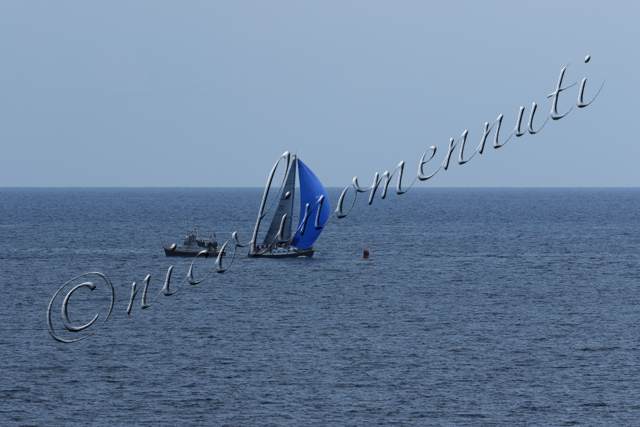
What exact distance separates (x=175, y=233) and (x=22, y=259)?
5953cm

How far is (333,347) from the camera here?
6175cm

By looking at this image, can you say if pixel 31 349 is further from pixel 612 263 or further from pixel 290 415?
pixel 612 263

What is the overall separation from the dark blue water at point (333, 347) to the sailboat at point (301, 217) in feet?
7.90

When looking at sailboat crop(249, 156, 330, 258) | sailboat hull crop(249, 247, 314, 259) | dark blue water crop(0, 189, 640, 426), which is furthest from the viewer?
sailboat hull crop(249, 247, 314, 259)

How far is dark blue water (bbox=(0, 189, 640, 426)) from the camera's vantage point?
47.4m

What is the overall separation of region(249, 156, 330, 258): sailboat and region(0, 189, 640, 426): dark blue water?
2409 mm

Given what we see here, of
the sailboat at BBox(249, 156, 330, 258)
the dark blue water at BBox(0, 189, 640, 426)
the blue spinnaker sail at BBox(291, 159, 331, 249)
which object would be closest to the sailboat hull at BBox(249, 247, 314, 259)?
the sailboat at BBox(249, 156, 330, 258)

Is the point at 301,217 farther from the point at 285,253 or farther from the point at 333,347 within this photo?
the point at 333,347

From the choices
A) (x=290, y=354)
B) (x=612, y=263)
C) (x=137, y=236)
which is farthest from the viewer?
(x=137, y=236)

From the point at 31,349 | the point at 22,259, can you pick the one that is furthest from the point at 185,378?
the point at 22,259

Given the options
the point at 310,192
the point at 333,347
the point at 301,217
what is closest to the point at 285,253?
the point at 301,217

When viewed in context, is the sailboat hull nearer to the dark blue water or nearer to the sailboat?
the sailboat

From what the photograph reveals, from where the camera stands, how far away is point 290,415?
46500 millimetres

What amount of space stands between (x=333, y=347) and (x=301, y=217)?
51.0 m
